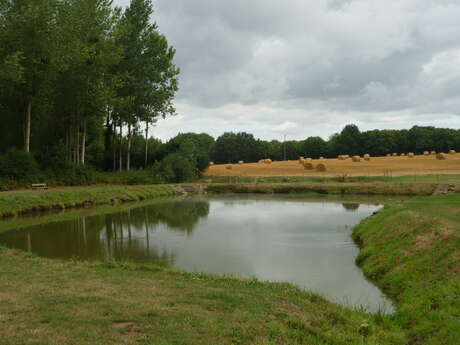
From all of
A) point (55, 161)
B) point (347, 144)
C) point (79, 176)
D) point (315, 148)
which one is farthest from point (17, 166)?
point (315, 148)

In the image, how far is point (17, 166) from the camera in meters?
30.1

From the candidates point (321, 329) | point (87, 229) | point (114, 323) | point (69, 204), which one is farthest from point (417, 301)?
point (69, 204)

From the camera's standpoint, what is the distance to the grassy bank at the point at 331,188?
1483 inches

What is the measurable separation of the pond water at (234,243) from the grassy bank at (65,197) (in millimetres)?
3847

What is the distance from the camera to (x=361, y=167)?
5850 cm

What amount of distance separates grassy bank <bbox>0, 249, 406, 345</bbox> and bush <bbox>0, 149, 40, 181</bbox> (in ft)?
73.7

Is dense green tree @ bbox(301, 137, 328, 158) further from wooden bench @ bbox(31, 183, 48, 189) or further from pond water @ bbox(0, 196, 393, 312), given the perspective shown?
wooden bench @ bbox(31, 183, 48, 189)

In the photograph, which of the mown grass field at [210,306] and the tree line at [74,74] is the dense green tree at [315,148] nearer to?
the tree line at [74,74]

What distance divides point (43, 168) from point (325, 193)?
27.0 meters

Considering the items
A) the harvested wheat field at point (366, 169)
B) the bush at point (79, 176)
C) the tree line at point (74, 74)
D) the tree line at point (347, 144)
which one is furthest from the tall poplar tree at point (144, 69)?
the tree line at point (347, 144)

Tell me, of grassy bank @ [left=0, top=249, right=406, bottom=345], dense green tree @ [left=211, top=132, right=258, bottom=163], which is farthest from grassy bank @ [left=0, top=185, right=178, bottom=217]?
dense green tree @ [left=211, top=132, right=258, bottom=163]

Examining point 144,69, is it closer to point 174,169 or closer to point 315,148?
point 174,169

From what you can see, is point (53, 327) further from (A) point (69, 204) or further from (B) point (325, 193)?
(B) point (325, 193)

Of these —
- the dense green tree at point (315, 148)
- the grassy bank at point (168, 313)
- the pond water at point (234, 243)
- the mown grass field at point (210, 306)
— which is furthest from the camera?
the dense green tree at point (315, 148)
